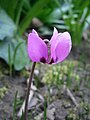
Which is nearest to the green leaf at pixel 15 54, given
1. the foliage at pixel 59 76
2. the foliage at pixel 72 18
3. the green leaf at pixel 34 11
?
the foliage at pixel 59 76

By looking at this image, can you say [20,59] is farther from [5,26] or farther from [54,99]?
[54,99]

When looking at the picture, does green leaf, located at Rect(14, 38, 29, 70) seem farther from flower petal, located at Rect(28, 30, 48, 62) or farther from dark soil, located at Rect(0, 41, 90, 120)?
flower petal, located at Rect(28, 30, 48, 62)

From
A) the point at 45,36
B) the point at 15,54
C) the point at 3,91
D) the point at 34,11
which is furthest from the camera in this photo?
the point at 45,36

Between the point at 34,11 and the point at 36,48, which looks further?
the point at 34,11

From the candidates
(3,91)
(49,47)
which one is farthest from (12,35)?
(49,47)

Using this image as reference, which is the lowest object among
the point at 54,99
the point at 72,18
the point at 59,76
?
the point at 54,99

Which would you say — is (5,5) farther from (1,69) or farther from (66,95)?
(66,95)
